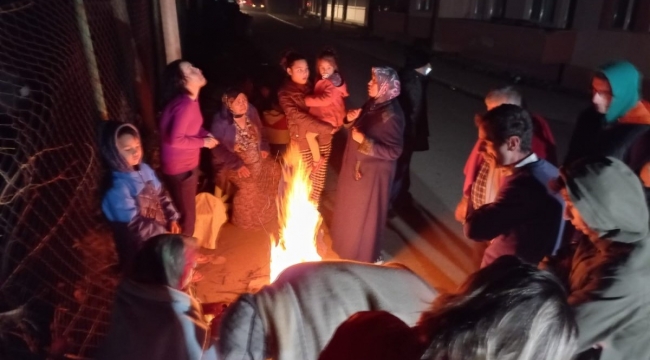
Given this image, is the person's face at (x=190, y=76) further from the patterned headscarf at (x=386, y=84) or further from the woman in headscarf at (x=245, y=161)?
the patterned headscarf at (x=386, y=84)

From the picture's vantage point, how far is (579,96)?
13.9 m

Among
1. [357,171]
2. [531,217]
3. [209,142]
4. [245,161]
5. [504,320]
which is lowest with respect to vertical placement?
[245,161]

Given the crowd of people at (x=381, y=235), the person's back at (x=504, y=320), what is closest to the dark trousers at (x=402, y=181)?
the crowd of people at (x=381, y=235)

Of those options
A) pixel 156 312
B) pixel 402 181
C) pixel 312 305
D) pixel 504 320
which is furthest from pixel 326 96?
pixel 504 320

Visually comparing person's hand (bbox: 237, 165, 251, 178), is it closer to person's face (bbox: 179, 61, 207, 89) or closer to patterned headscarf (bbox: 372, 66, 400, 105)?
person's face (bbox: 179, 61, 207, 89)

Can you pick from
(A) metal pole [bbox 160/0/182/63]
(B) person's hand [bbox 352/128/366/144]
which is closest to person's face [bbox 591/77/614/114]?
(B) person's hand [bbox 352/128/366/144]

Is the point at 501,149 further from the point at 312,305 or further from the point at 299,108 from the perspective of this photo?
the point at 299,108

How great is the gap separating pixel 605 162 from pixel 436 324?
4.16 feet

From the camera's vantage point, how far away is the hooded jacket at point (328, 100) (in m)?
5.14

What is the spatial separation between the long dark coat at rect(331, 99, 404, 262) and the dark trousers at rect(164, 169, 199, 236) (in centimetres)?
132

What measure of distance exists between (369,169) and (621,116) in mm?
1919

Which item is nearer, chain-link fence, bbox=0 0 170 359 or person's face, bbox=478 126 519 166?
person's face, bbox=478 126 519 166

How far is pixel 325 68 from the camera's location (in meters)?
5.18

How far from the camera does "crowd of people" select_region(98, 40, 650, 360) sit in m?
1.34
